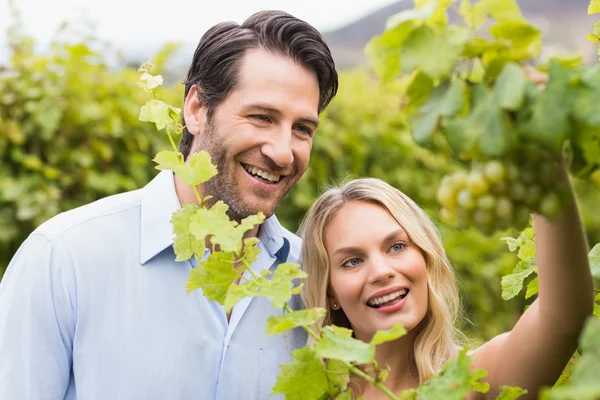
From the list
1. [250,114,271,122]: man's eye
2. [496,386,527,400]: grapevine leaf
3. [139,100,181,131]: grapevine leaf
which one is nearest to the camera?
[496,386,527,400]: grapevine leaf

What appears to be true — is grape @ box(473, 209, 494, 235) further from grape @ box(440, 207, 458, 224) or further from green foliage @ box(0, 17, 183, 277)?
green foliage @ box(0, 17, 183, 277)

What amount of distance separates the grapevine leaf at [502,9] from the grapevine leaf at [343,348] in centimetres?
54

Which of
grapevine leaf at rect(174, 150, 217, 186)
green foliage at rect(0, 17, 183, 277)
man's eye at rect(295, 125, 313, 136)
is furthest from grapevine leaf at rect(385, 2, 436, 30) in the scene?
green foliage at rect(0, 17, 183, 277)

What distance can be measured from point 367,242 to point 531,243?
1.85 ft

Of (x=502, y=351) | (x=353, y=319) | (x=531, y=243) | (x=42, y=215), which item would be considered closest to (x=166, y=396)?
(x=353, y=319)

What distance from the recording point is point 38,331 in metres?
2.04

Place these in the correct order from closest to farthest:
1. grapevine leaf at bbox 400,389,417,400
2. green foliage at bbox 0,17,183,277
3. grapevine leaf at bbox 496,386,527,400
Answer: grapevine leaf at bbox 400,389,417,400 → grapevine leaf at bbox 496,386,527,400 → green foliage at bbox 0,17,183,277

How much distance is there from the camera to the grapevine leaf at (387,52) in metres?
1.00

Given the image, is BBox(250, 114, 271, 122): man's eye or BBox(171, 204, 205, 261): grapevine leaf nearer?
BBox(171, 204, 205, 261): grapevine leaf

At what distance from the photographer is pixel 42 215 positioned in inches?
143

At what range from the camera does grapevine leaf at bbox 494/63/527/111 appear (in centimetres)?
87

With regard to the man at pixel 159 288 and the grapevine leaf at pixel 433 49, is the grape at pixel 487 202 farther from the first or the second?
the man at pixel 159 288

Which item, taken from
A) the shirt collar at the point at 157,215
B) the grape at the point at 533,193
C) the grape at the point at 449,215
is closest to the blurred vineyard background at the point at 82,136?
the shirt collar at the point at 157,215

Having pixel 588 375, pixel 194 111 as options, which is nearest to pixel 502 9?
pixel 588 375
